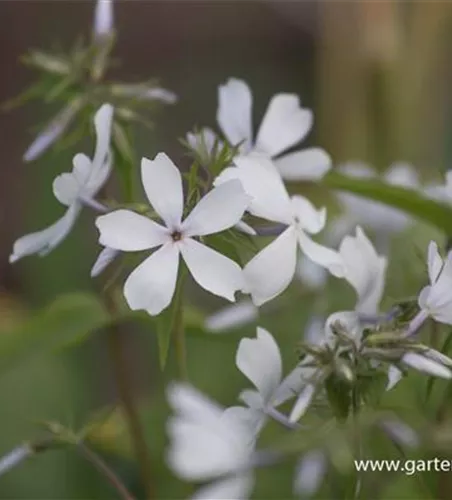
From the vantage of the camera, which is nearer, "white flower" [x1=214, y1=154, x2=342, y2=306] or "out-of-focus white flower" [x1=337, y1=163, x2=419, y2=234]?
"white flower" [x1=214, y1=154, x2=342, y2=306]

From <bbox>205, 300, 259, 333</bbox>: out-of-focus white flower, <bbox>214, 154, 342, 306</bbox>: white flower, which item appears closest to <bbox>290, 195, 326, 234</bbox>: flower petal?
<bbox>214, 154, 342, 306</bbox>: white flower

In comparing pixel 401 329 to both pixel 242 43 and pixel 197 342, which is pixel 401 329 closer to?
pixel 197 342

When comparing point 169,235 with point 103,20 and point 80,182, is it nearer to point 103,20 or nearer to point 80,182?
point 80,182

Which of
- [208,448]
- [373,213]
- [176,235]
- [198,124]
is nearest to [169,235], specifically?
[176,235]

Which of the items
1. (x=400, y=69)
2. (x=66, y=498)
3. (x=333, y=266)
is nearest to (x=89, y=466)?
(x=66, y=498)

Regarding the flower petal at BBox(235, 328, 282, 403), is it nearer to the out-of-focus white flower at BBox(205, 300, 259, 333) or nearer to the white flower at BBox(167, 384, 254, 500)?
the white flower at BBox(167, 384, 254, 500)
